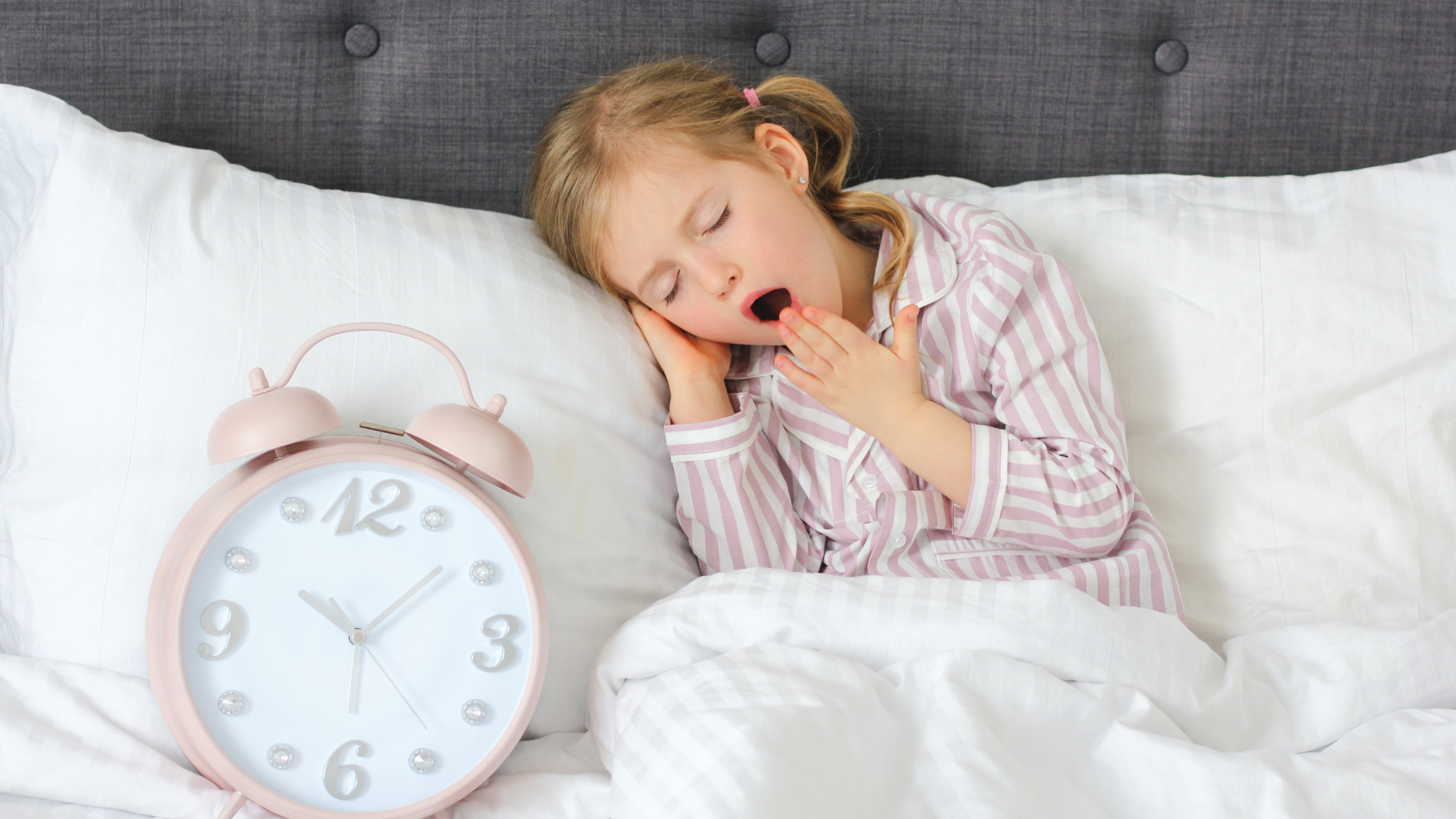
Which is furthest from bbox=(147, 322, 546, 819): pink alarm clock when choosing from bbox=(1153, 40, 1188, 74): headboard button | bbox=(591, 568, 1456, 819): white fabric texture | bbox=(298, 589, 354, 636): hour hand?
bbox=(1153, 40, 1188, 74): headboard button

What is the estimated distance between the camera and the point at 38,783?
Answer: 776mm

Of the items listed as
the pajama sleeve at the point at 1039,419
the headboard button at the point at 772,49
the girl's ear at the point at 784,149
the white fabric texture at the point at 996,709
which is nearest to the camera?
the white fabric texture at the point at 996,709

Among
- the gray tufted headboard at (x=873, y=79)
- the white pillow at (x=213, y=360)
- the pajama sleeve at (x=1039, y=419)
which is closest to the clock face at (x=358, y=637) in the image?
the white pillow at (x=213, y=360)

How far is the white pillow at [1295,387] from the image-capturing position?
1116 mm

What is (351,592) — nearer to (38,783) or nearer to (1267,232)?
(38,783)

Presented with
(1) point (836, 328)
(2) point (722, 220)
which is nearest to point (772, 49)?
(2) point (722, 220)

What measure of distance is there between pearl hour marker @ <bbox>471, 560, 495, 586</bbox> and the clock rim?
0.02 meters

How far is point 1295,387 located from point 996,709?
2.04 ft

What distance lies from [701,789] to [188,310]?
623mm

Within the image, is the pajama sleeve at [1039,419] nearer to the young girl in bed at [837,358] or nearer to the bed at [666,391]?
the young girl in bed at [837,358]

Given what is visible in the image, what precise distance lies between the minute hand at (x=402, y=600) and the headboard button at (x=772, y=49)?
847mm

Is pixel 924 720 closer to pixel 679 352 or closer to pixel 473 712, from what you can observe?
pixel 473 712

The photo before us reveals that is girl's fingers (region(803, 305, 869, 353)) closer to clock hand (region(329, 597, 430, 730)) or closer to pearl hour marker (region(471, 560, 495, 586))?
pearl hour marker (region(471, 560, 495, 586))

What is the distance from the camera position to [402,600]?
32.4 inches
